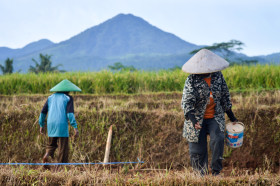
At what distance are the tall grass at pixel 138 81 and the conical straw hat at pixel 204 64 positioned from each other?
5.64m

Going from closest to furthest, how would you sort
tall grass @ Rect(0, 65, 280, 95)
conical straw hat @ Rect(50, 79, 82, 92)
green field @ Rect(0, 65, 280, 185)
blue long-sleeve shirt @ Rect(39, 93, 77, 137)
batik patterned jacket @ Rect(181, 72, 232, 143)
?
batik patterned jacket @ Rect(181, 72, 232, 143) < blue long-sleeve shirt @ Rect(39, 93, 77, 137) < conical straw hat @ Rect(50, 79, 82, 92) < green field @ Rect(0, 65, 280, 185) < tall grass @ Rect(0, 65, 280, 95)

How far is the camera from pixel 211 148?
365cm

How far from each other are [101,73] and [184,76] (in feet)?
9.09

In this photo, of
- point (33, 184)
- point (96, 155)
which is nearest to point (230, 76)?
point (96, 155)

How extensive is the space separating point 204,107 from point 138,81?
654 cm

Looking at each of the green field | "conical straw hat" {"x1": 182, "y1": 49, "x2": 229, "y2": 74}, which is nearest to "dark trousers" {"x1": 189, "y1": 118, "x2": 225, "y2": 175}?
"conical straw hat" {"x1": 182, "y1": 49, "x2": 229, "y2": 74}

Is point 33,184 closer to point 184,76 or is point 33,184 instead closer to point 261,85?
point 184,76

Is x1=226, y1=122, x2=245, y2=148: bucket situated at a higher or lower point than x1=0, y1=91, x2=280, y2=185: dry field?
higher

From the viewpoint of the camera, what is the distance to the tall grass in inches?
370

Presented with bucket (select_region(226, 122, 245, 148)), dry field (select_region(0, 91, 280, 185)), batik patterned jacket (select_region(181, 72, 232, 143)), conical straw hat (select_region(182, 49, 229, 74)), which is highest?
conical straw hat (select_region(182, 49, 229, 74))

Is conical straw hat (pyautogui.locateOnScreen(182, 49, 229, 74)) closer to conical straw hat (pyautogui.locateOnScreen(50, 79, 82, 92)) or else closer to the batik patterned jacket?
the batik patterned jacket

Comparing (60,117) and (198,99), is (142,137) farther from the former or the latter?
(198,99)

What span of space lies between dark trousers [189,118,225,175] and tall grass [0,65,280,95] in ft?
18.7

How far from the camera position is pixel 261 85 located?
930 cm
